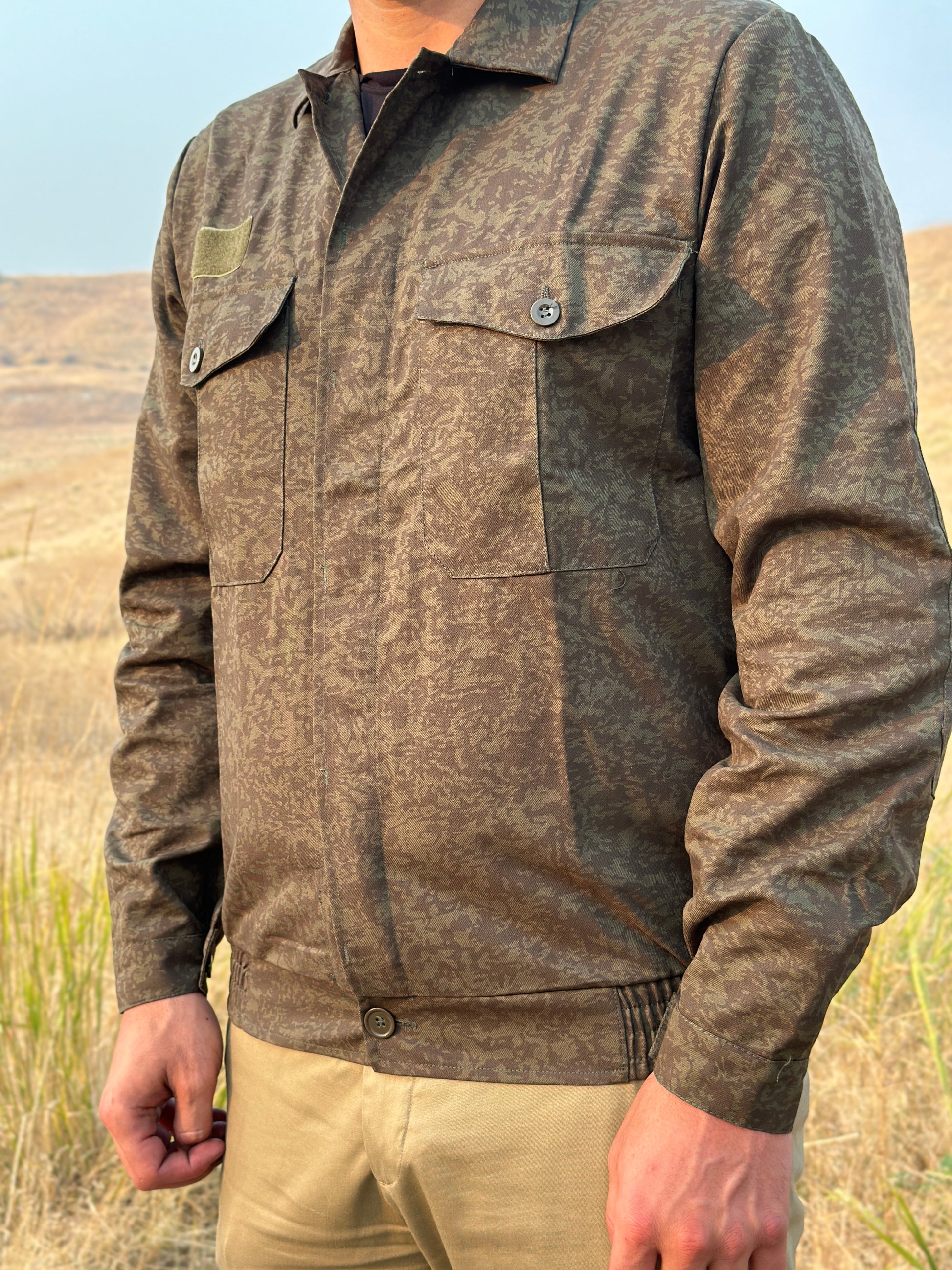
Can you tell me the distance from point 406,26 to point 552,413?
604mm

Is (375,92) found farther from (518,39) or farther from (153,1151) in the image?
(153,1151)

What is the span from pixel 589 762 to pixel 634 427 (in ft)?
1.20

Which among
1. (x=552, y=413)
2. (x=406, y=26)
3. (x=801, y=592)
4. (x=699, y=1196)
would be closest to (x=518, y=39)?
(x=406, y=26)

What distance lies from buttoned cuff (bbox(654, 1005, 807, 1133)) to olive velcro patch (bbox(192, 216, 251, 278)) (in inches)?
42.6

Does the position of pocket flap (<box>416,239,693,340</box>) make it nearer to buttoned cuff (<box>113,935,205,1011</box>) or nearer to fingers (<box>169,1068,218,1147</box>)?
buttoned cuff (<box>113,935,205,1011</box>)

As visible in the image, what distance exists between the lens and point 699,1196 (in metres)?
1.05

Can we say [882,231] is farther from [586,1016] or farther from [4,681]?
[4,681]

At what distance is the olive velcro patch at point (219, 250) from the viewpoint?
1454 mm

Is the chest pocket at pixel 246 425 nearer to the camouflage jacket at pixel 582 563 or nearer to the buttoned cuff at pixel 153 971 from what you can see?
the camouflage jacket at pixel 582 563

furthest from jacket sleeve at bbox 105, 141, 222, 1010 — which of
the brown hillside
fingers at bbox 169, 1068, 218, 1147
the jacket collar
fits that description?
the brown hillside

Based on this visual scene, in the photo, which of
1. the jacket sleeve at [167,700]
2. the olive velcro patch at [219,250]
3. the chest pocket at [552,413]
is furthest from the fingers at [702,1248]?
the olive velcro patch at [219,250]

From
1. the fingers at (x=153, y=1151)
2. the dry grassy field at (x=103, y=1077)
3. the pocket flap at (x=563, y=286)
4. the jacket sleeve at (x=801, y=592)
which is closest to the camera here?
the jacket sleeve at (x=801, y=592)

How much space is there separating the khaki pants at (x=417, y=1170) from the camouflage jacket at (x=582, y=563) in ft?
0.13

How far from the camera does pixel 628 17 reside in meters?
1.27
